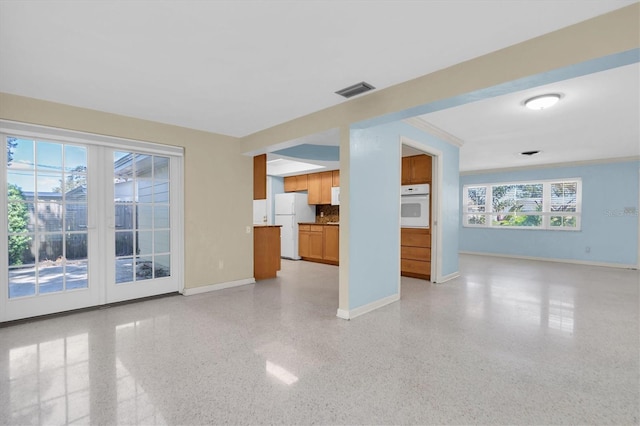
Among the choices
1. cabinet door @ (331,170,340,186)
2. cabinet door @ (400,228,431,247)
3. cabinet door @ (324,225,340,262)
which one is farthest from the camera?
cabinet door @ (331,170,340,186)

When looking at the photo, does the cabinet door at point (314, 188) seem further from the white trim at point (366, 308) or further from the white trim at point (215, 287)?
the white trim at point (366, 308)

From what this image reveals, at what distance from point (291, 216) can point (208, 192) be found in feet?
10.6

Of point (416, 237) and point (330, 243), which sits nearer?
point (416, 237)

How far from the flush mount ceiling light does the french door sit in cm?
452

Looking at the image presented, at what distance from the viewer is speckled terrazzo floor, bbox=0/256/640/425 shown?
5.70ft

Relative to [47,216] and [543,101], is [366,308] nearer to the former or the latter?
[543,101]

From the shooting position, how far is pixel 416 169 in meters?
5.32

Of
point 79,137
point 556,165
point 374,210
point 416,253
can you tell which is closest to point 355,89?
point 374,210

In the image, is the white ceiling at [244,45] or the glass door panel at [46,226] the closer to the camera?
the white ceiling at [244,45]

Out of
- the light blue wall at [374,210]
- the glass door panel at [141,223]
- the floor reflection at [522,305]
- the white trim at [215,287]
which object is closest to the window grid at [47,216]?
the glass door panel at [141,223]

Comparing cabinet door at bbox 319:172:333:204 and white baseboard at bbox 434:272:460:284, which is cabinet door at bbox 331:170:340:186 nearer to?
cabinet door at bbox 319:172:333:204

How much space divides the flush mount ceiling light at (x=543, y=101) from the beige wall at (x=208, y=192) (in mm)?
3888

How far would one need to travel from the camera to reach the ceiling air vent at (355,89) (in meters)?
2.72

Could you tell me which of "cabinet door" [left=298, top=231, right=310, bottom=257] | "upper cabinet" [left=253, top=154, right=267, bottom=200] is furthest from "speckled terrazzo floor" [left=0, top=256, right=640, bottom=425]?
"cabinet door" [left=298, top=231, right=310, bottom=257]
